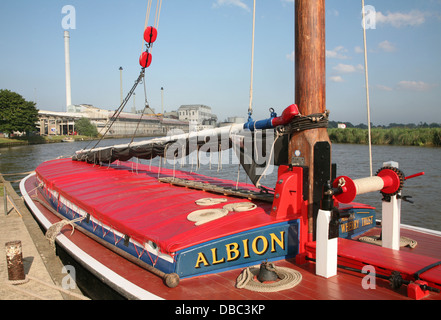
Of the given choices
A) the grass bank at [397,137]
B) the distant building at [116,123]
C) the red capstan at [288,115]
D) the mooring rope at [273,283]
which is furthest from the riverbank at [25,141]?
the mooring rope at [273,283]

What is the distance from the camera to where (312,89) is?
14.3ft

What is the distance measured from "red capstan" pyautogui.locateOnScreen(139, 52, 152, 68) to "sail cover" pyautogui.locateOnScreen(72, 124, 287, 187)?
2.39 meters

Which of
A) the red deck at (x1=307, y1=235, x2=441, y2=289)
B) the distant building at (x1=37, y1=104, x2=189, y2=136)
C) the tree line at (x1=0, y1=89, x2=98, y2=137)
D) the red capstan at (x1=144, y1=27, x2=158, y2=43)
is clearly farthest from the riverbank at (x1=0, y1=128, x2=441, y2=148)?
the red deck at (x1=307, y1=235, x2=441, y2=289)

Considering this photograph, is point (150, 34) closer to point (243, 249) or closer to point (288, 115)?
point (288, 115)

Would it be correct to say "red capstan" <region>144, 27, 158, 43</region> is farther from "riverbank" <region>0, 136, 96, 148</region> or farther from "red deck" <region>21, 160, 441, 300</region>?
"riverbank" <region>0, 136, 96, 148</region>

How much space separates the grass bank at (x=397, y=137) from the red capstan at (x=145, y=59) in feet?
118

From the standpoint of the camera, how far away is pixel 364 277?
11.7ft

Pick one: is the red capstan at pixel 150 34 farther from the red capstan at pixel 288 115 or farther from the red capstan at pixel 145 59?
the red capstan at pixel 288 115

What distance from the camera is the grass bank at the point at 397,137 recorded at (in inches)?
1380

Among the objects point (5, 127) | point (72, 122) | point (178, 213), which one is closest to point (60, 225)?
point (178, 213)

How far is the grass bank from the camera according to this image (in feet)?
115

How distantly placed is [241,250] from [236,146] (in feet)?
7.10
